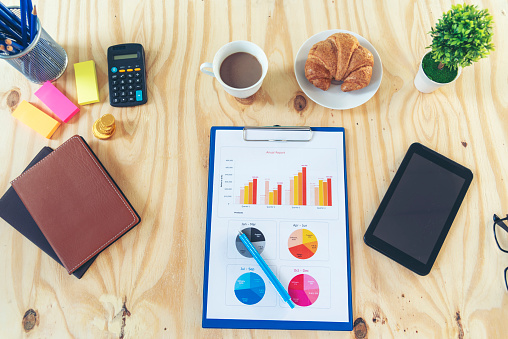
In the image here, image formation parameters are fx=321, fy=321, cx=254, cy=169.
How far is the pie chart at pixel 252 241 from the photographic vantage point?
2.21ft

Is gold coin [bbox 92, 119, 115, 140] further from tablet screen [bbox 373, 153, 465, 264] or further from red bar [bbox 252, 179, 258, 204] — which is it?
tablet screen [bbox 373, 153, 465, 264]

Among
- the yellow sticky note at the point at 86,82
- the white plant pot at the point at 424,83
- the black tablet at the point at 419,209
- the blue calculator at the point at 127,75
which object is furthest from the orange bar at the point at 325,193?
the yellow sticky note at the point at 86,82

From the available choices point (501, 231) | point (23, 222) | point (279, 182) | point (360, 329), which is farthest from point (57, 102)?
point (501, 231)

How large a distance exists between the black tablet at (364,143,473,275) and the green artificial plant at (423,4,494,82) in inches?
7.6

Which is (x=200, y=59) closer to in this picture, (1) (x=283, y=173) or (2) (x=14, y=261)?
(1) (x=283, y=173)

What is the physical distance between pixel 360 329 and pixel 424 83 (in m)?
0.55

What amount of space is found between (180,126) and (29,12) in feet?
1.19

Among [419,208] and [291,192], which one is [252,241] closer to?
[291,192]

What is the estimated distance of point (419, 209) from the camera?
664 mm

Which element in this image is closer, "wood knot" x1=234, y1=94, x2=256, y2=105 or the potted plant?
the potted plant

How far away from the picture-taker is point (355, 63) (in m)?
0.67

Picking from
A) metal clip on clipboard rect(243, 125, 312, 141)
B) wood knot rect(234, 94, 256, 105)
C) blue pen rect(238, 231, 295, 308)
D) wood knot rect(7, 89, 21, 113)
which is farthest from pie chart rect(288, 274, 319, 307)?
wood knot rect(7, 89, 21, 113)

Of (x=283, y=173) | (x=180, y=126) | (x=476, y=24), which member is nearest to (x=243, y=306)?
(x=283, y=173)

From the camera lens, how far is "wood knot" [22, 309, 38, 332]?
2.16 feet
